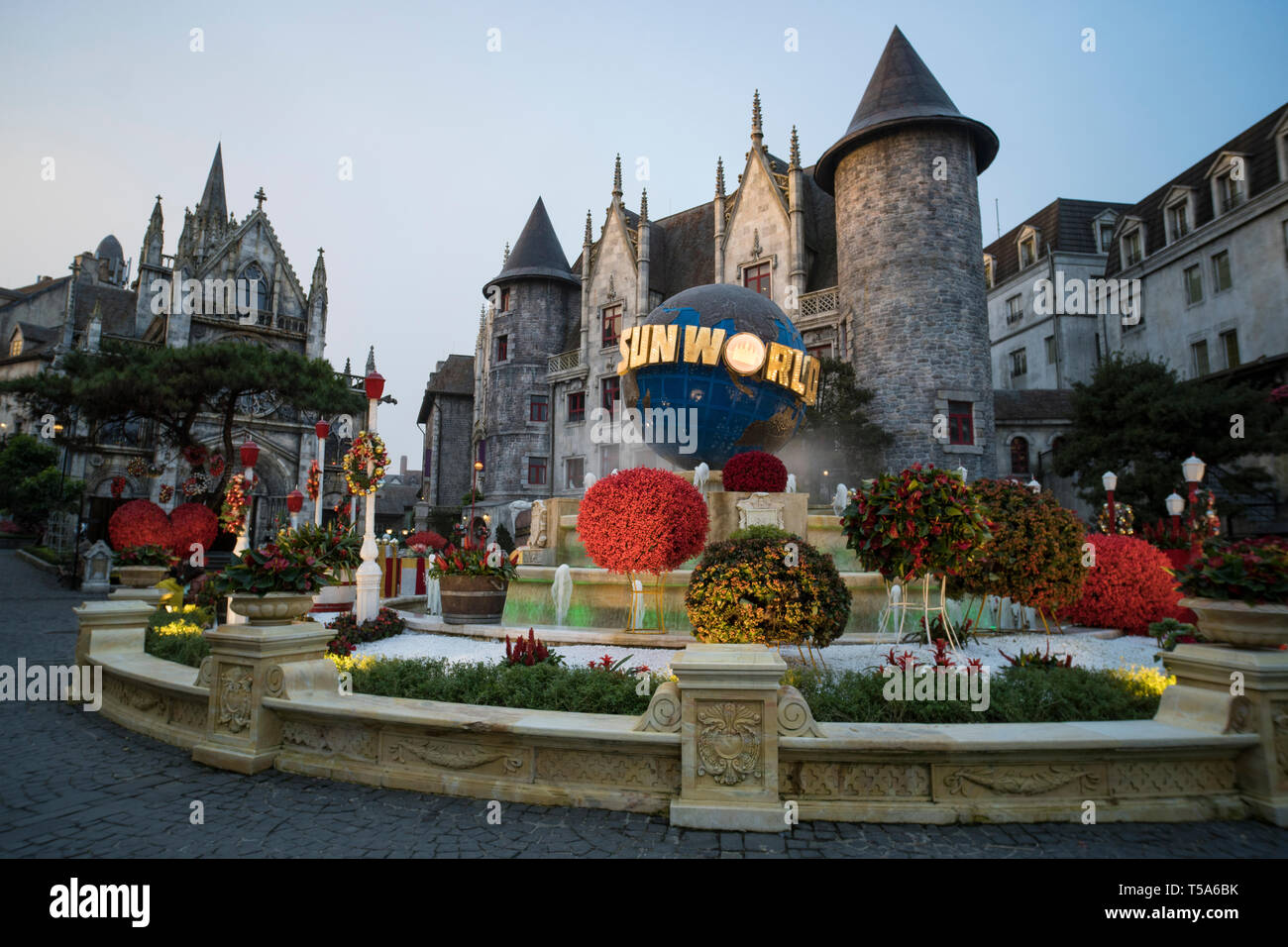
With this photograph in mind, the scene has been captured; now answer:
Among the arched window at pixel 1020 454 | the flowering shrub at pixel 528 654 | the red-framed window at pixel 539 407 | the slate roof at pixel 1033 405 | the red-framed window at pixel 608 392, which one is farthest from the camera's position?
the red-framed window at pixel 539 407

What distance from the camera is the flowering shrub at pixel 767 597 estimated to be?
315 inches

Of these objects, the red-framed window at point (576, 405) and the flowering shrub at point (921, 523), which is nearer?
the flowering shrub at point (921, 523)

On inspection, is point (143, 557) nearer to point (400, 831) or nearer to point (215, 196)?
point (400, 831)

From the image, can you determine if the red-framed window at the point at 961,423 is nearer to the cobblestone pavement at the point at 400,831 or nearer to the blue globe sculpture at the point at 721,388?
the blue globe sculpture at the point at 721,388

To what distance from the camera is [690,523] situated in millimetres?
10977

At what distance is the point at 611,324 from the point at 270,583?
1367 inches

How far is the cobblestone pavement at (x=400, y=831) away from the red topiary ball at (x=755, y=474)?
367 inches

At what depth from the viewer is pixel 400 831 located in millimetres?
4574

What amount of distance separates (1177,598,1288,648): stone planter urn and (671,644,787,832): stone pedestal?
11.9ft

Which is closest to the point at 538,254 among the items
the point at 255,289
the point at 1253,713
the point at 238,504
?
the point at 255,289

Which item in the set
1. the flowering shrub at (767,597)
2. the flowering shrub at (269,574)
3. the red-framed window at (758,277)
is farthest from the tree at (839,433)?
the flowering shrub at (269,574)

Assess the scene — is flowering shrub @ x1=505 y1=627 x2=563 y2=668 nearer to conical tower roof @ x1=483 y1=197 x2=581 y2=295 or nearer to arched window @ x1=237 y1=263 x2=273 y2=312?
conical tower roof @ x1=483 y1=197 x2=581 y2=295

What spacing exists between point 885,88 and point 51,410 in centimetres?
3975

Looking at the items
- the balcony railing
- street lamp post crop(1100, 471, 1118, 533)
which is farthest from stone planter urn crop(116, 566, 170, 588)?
the balcony railing
